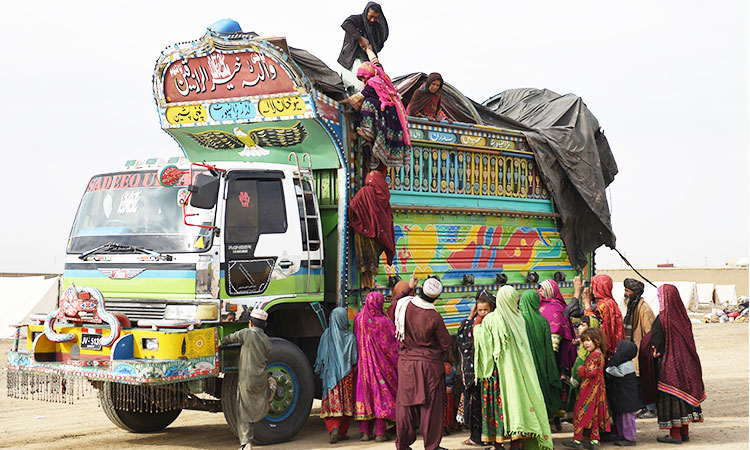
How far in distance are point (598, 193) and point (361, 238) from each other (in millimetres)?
4088

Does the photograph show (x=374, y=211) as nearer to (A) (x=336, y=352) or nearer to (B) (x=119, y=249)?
(A) (x=336, y=352)

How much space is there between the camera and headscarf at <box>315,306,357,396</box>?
852 centimetres

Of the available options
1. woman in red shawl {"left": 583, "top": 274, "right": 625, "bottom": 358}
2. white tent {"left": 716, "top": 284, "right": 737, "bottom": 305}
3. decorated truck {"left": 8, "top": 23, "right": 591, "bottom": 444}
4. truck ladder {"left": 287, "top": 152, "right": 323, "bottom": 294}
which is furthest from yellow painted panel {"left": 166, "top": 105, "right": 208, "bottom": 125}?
white tent {"left": 716, "top": 284, "right": 737, "bottom": 305}

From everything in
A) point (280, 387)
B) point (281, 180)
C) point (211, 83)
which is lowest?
point (280, 387)

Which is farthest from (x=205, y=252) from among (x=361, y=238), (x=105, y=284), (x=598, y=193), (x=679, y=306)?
(x=598, y=193)

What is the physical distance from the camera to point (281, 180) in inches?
337

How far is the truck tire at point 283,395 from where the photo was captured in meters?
8.11

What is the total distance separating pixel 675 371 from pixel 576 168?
3685 millimetres

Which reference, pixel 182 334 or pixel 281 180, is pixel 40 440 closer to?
pixel 182 334

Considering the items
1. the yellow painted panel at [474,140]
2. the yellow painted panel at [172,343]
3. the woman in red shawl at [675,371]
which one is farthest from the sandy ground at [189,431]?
the yellow painted panel at [474,140]

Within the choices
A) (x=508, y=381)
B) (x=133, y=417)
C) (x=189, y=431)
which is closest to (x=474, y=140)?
(x=508, y=381)

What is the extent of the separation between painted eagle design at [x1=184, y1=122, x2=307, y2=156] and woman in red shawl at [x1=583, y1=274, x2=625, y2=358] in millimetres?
3326

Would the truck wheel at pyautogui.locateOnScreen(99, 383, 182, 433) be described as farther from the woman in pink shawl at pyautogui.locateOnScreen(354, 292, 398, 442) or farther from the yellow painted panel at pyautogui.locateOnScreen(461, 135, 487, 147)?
the yellow painted panel at pyautogui.locateOnScreen(461, 135, 487, 147)

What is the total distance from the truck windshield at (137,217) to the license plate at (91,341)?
0.88m
